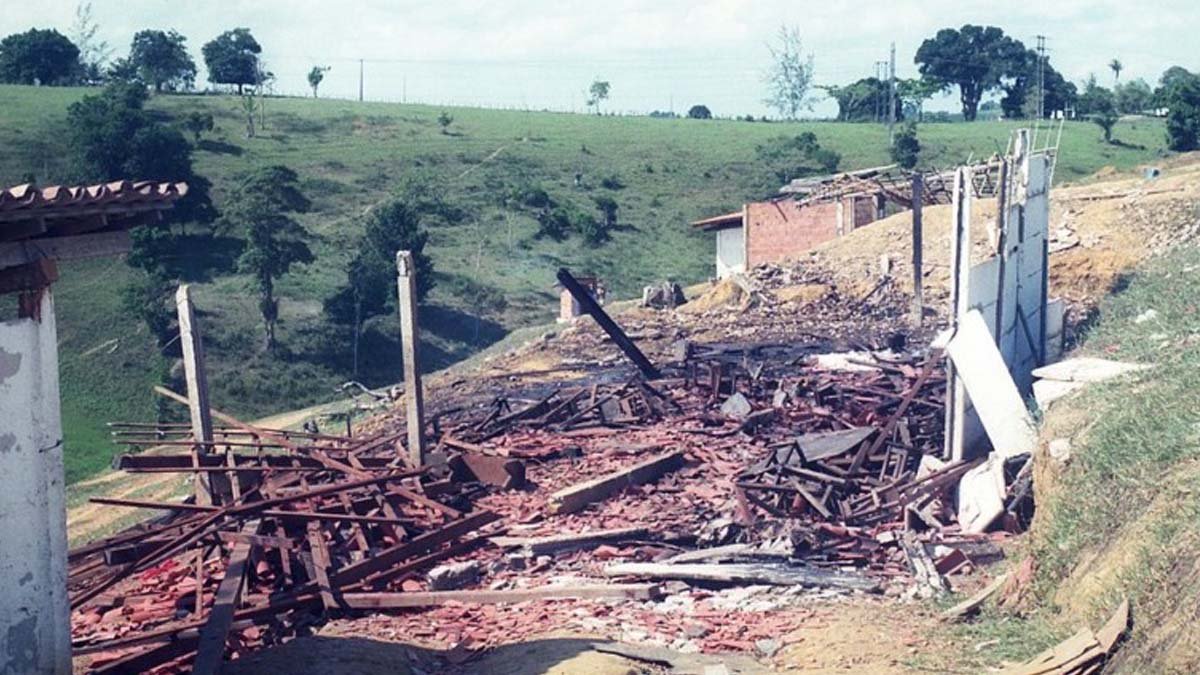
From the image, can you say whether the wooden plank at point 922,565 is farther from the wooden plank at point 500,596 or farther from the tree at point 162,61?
the tree at point 162,61

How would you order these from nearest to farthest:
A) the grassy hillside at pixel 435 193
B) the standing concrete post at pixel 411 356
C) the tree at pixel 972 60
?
the standing concrete post at pixel 411 356, the grassy hillside at pixel 435 193, the tree at pixel 972 60

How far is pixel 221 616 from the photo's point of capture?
28.9 ft

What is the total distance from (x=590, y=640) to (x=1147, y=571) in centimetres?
383

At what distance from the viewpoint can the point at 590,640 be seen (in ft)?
29.7

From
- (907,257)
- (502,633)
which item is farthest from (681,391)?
(907,257)

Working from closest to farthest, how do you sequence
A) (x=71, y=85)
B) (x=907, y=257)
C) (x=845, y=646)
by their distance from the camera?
1. (x=845, y=646)
2. (x=907, y=257)
3. (x=71, y=85)

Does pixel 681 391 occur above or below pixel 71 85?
below

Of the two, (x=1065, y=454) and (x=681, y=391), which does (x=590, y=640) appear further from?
(x=681, y=391)

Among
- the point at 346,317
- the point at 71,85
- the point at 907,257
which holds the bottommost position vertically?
the point at 346,317

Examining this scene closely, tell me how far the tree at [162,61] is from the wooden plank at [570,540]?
249 ft

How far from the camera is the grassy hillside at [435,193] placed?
4397 centimetres

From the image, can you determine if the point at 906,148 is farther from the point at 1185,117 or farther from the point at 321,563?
the point at 321,563

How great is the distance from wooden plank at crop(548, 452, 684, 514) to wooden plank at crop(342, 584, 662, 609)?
2.73 meters

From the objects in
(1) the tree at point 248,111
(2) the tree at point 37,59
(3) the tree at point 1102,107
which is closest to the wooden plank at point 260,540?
(1) the tree at point 248,111
